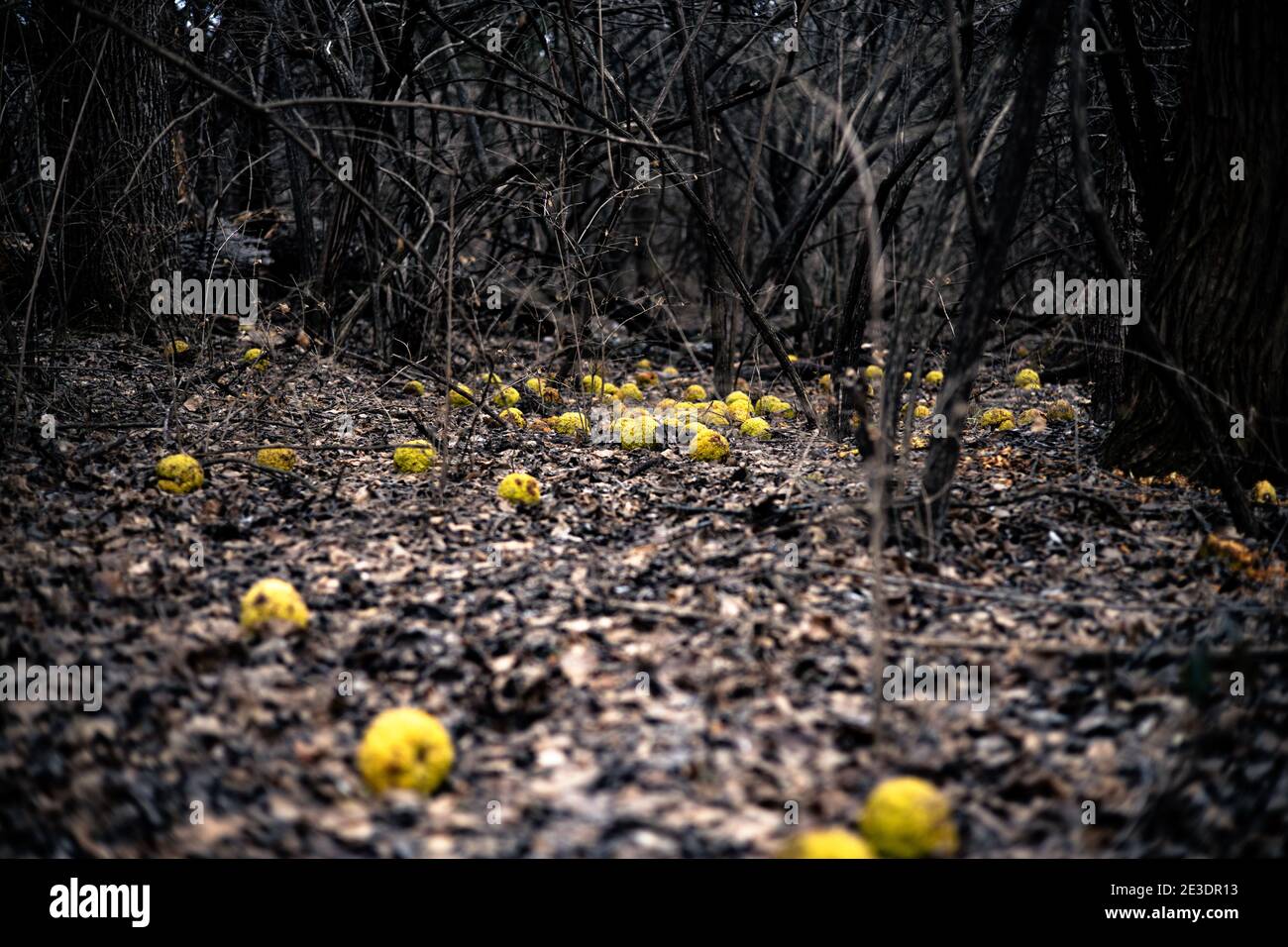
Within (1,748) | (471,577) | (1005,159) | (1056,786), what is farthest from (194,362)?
(1056,786)

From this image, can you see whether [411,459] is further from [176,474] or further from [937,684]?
[937,684]

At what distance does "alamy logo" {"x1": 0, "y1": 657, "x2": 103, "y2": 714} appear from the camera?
106 inches

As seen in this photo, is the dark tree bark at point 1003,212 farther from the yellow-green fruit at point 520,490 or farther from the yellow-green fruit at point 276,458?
the yellow-green fruit at point 276,458

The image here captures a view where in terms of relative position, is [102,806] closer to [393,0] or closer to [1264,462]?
[1264,462]

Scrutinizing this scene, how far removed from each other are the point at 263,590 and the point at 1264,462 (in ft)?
15.5

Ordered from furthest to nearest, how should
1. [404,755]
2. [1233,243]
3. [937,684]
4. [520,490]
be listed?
[520,490] < [1233,243] < [937,684] < [404,755]

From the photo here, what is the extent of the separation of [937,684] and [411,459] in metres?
3.40

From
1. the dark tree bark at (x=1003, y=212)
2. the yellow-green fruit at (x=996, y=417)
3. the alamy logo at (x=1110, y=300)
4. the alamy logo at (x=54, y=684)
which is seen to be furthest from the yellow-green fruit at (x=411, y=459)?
the yellow-green fruit at (x=996, y=417)

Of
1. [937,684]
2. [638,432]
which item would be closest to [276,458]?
[638,432]

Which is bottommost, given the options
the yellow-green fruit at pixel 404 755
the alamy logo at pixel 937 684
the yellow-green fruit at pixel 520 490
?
the yellow-green fruit at pixel 404 755

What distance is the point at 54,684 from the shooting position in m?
2.75
